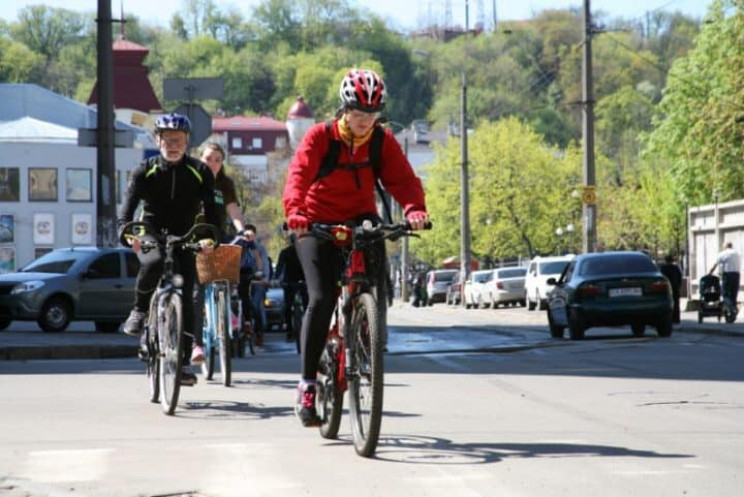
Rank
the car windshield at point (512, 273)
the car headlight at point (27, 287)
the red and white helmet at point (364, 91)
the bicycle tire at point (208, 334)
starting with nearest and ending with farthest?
the red and white helmet at point (364, 91) < the bicycle tire at point (208, 334) < the car headlight at point (27, 287) < the car windshield at point (512, 273)

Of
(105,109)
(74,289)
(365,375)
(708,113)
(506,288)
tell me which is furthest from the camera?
(506,288)

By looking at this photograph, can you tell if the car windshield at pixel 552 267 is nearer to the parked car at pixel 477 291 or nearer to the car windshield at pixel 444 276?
the parked car at pixel 477 291

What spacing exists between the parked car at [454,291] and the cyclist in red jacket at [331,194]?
2574 inches

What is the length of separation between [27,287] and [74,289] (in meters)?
0.80

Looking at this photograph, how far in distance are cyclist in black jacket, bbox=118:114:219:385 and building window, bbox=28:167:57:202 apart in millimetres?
85693

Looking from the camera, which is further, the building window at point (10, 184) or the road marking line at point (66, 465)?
the building window at point (10, 184)

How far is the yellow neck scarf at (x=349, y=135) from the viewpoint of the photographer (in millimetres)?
9148

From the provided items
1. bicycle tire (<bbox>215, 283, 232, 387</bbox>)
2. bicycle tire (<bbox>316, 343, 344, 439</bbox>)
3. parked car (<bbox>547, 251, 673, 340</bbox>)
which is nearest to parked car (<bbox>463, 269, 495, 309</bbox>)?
parked car (<bbox>547, 251, 673, 340</bbox>)

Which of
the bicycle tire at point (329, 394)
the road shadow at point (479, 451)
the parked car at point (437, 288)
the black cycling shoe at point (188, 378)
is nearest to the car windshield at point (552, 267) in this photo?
the parked car at point (437, 288)

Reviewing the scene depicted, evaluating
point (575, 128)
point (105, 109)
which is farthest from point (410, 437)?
point (575, 128)

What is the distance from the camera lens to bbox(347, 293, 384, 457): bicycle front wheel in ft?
27.7

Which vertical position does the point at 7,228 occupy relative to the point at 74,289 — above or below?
above

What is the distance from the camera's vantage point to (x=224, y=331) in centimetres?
1390

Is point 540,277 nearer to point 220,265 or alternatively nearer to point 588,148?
point 588,148
